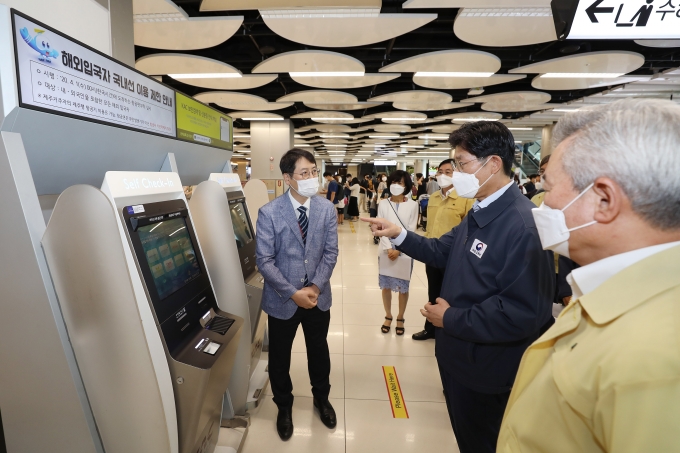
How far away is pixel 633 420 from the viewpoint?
1.72ft

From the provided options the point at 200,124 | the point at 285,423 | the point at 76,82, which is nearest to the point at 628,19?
the point at 200,124

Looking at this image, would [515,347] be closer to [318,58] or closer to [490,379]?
[490,379]

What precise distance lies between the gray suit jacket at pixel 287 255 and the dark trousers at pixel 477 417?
0.98 metres

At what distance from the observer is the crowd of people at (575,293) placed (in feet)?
1.80

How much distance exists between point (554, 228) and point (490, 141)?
82 centimetres

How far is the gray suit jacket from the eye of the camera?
2.10 meters

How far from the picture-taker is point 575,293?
0.85 meters

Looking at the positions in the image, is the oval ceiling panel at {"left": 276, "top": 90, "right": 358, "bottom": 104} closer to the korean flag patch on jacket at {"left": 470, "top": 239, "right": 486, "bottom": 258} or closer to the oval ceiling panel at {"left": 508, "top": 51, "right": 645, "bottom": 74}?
the oval ceiling panel at {"left": 508, "top": 51, "right": 645, "bottom": 74}

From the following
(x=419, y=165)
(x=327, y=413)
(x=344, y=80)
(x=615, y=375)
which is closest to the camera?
(x=615, y=375)

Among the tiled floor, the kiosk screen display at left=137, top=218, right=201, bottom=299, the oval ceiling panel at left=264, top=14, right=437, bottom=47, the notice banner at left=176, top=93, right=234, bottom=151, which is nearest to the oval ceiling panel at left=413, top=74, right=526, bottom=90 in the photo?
the oval ceiling panel at left=264, top=14, right=437, bottom=47

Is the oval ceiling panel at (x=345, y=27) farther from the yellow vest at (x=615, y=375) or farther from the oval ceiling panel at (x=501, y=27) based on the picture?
the yellow vest at (x=615, y=375)

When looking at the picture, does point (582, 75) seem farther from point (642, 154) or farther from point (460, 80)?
point (642, 154)

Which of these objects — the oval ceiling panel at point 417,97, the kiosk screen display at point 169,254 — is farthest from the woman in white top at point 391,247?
the oval ceiling panel at point 417,97

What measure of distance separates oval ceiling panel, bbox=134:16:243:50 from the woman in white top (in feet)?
8.96
